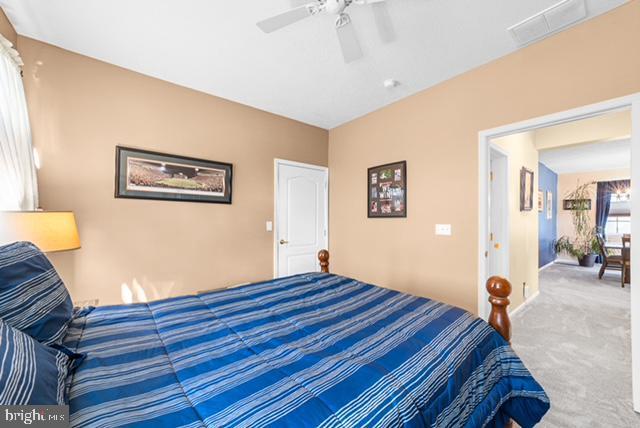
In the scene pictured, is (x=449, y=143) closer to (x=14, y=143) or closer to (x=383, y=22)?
(x=383, y=22)

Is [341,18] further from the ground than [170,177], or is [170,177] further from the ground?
[341,18]

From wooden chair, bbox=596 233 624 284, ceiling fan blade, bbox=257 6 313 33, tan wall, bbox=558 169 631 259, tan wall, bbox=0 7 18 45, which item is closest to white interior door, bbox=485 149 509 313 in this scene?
ceiling fan blade, bbox=257 6 313 33

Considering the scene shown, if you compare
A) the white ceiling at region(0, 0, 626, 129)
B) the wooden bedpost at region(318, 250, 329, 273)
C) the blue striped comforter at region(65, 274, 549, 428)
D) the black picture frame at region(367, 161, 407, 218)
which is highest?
the white ceiling at region(0, 0, 626, 129)

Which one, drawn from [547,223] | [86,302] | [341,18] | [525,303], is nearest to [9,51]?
[86,302]

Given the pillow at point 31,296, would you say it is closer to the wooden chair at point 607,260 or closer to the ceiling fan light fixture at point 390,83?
the ceiling fan light fixture at point 390,83

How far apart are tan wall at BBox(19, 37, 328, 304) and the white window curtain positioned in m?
0.18

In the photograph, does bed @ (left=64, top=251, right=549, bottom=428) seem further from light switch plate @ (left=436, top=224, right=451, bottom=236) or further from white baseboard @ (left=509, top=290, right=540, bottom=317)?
white baseboard @ (left=509, top=290, right=540, bottom=317)

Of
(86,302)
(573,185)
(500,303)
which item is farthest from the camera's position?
(573,185)

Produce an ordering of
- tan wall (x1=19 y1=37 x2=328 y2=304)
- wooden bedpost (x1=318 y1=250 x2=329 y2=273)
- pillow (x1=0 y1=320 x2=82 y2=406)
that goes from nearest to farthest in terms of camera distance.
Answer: pillow (x1=0 y1=320 x2=82 y2=406)
tan wall (x1=19 y1=37 x2=328 y2=304)
wooden bedpost (x1=318 y1=250 x2=329 y2=273)

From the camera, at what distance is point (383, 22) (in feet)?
5.84

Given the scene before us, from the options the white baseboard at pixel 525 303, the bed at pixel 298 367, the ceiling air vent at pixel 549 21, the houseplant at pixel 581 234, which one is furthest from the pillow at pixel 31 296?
the houseplant at pixel 581 234

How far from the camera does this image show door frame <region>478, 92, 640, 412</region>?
1648 millimetres

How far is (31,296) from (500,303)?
203cm

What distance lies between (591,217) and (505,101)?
691cm
